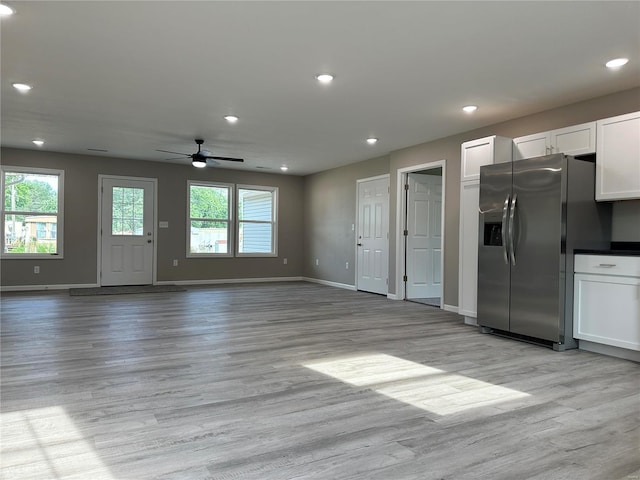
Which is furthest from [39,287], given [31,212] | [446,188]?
[446,188]

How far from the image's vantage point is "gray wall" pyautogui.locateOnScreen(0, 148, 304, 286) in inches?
301

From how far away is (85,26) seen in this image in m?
3.05

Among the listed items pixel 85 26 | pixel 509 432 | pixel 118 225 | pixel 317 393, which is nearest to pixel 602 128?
pixel 509 432

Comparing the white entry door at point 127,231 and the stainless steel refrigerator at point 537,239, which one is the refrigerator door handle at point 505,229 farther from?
the white entry door at point 127,231

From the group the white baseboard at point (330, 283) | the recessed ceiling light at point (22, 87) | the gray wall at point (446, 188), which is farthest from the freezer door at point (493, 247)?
the recessed ceiling light at point (22, 87)

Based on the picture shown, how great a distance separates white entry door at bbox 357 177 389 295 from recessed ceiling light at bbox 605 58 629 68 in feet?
13.7

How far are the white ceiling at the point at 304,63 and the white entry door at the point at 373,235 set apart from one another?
189 centimetres

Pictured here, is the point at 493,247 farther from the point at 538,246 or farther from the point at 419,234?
the point at 419,234

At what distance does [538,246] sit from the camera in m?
4.05

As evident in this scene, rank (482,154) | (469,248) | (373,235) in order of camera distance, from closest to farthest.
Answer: (482,154)
(469,248)
(373,235)

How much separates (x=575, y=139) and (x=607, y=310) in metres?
1.62

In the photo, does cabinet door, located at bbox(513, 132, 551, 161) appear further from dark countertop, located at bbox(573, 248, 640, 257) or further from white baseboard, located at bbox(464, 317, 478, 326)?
white baseboard, located at bbox(464, 317, 478, 326)

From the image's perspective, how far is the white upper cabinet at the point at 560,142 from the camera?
407 centimetres

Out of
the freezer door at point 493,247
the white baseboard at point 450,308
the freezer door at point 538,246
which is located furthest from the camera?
the white baseboard at point 450,308
